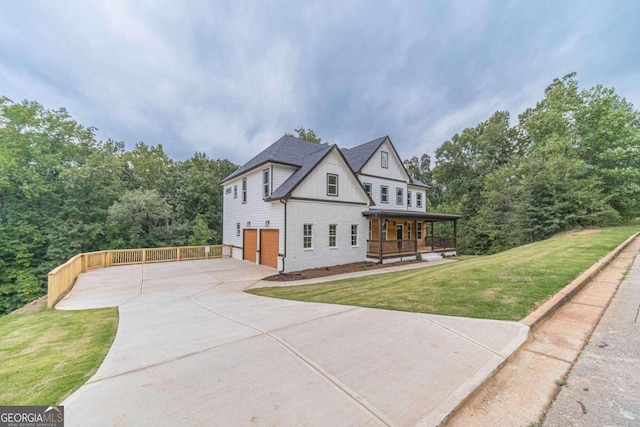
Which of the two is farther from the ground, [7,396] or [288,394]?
[288,394]

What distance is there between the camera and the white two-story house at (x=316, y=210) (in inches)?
519

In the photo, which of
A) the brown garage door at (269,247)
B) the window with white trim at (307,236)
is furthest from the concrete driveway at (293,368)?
the brown garage door at (269,247)

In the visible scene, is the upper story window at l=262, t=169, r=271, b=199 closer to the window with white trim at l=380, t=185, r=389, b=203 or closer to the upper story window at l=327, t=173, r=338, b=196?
the upper story window at l=327, t=173, r=338, b=196

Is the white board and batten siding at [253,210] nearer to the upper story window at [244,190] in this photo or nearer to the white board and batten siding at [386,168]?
the upper story window at [244,190]

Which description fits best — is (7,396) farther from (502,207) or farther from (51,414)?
(502,207)

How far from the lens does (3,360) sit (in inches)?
156

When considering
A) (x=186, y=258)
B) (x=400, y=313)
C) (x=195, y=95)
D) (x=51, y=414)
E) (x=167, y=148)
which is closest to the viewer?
(x=51, y=414)

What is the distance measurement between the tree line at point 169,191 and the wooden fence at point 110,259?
3926mm

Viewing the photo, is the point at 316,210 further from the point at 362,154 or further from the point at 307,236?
the point at 362,154

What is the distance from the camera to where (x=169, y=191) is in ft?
86.2

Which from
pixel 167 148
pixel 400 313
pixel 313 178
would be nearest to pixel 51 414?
pixel 400 313

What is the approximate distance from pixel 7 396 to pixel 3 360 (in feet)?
6.40

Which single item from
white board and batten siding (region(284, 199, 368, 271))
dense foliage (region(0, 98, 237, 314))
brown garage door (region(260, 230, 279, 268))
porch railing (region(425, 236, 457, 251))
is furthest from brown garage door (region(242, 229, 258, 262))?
porch railing (region(425, 236, 457, 251))

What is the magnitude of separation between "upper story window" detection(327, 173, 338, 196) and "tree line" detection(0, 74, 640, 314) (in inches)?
544
